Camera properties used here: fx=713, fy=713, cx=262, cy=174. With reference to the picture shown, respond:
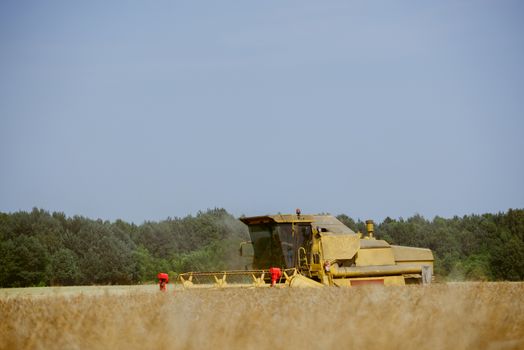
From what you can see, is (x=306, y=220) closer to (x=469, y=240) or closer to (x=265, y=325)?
(x=265, y=325)

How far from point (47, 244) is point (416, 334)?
49.2 metres

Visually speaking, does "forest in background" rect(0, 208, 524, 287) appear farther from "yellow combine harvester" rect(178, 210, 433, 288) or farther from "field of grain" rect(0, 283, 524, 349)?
"field of grain" rect(0, 283, 524, 349)

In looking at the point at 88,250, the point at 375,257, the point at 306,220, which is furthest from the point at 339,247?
the point at 88,250

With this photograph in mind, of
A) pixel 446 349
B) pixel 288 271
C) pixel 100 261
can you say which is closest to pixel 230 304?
pixel 446 349

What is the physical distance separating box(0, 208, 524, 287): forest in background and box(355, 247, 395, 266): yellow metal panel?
1802 cm

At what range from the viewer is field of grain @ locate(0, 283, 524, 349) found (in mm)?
6281

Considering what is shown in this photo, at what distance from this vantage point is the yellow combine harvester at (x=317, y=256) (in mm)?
17750

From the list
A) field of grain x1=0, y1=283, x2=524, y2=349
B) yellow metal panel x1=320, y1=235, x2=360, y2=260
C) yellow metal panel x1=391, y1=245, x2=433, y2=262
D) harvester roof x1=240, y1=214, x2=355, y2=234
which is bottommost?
field of grain x1=0, y1=283, x2=524, y2=349

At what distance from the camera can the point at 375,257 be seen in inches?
739

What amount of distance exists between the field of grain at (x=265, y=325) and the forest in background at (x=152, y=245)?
1094 inches

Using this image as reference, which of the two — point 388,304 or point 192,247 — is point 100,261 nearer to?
point 192,247

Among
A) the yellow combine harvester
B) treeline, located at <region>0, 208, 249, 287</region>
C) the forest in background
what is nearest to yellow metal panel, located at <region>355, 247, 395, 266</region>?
the yellow combine harvester

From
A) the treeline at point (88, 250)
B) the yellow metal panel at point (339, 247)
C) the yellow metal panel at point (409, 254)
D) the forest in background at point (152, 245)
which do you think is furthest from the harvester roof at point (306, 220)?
the treeline at point (88, 250)

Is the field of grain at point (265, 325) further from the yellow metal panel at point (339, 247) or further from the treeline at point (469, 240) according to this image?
the treeline at point (469, 240)
